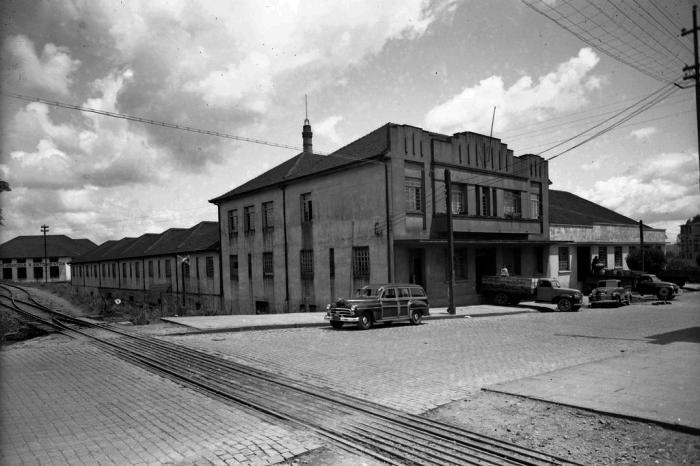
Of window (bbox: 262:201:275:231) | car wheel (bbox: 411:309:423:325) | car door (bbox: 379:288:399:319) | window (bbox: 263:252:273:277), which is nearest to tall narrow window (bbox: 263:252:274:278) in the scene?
window (bbox: 263:252:273:277)

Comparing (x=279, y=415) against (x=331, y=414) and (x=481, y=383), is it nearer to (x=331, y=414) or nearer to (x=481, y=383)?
(x=331, y=414)

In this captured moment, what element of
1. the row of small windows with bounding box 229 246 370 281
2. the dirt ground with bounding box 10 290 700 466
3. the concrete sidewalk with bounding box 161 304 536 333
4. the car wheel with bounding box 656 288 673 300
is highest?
the row of small windows with bounding box 229 246 370 281

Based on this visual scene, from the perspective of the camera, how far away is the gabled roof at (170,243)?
43.7 m

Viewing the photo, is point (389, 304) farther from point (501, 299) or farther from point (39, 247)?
point (39, 247)

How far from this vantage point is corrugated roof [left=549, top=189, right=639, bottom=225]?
3753 cm

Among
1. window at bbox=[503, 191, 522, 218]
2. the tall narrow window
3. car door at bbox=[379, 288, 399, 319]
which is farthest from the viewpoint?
the tall narrow window

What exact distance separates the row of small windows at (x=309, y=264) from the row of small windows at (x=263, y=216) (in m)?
1.89

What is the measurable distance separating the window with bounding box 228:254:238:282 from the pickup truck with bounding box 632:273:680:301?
28724mm

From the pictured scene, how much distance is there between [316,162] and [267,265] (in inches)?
327

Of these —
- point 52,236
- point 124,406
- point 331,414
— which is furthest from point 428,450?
point 52,236

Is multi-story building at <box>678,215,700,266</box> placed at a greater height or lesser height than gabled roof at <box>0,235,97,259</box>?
lesser

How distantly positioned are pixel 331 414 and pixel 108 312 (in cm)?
2207

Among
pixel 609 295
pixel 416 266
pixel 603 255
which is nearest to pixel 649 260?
pixel 603 255

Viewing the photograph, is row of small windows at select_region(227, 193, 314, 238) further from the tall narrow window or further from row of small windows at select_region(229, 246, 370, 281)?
row of small windows at select_region(229, 246, 370, 281)
